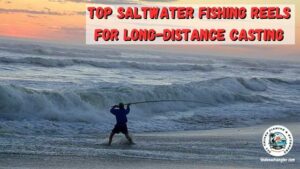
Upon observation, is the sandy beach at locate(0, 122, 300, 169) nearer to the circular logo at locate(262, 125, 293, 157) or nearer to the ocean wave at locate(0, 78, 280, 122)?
the circular logo at locate(262, 125, 293, 157)

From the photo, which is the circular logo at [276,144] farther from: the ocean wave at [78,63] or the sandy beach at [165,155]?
the ocean wave at [78,63]

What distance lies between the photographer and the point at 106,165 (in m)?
11.9

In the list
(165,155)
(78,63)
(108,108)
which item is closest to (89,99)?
(108,108)

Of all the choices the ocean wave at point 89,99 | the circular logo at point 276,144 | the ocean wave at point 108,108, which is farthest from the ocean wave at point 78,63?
the circular logo at point 276,144

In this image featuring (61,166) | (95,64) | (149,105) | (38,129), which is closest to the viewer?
(61,166)

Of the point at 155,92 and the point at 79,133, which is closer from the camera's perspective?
the point at 79,133

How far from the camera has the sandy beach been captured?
12.1 m

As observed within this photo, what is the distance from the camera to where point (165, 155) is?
1338 cm

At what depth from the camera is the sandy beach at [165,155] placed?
12.1m

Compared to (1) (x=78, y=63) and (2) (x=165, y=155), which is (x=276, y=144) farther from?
(1) (x=78, y=63)

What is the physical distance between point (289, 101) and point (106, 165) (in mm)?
19945

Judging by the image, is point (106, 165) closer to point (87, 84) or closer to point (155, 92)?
point (155, 92)

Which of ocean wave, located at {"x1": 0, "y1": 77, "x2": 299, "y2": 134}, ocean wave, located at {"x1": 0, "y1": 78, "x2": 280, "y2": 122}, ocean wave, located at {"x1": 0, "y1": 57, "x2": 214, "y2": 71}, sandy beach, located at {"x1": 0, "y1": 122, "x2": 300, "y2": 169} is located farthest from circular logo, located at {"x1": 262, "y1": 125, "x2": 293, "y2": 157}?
ocean wave, located at {"x1": 0, "y1": 57, "x2": 214, "y2": 71}

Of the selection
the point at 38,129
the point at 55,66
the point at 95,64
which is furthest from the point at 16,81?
the point at 95,64
